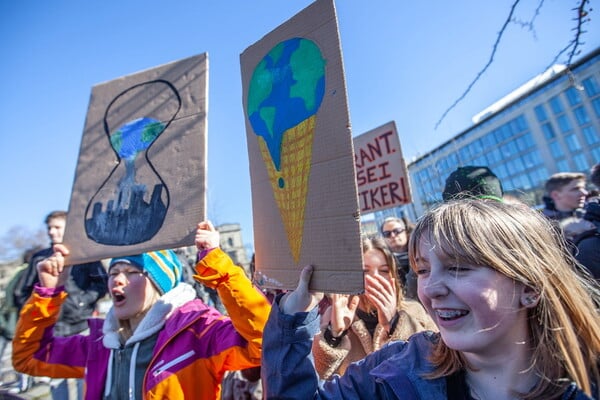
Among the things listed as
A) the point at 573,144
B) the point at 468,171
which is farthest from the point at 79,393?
the point at 573,144

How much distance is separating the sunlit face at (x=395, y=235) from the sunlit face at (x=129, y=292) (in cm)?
273

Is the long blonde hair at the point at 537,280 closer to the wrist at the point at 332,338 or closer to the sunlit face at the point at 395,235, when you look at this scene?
the wrist at the point at 332,338

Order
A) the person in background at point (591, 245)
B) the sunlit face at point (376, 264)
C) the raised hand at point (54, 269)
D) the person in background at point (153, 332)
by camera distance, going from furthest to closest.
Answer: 1. the sunlit face at point (376, 264)
2. the person in background at point (591, 245)
3. the raised hand at point (54, 269)
4. the person in background at point (153, 332)

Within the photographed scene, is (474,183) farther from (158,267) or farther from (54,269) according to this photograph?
(54,269)

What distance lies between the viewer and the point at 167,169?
5.27 ft

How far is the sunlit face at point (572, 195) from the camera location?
133 inches

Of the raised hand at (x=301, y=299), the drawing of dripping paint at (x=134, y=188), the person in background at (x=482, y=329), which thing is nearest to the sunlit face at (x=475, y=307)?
the person in background at (x=482, y=329)

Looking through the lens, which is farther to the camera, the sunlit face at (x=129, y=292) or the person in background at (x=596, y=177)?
the person in background at (x=596, y=177)

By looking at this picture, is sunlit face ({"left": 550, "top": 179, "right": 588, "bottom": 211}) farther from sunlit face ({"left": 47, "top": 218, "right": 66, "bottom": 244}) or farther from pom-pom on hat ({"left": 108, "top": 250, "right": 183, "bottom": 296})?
sunlit face ({"left": 47, "top": 218, "right": 66, "bottom": 244})

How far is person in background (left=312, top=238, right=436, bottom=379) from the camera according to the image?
1600 mm

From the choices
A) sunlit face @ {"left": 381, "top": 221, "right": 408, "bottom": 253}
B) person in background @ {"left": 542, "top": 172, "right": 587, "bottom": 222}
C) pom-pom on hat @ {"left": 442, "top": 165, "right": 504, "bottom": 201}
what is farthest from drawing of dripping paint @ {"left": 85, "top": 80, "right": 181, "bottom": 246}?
person in background @ {"left": 542, "top": 172, "right": 587, "bottom": 222}

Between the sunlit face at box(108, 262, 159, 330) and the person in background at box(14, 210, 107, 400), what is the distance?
79cm

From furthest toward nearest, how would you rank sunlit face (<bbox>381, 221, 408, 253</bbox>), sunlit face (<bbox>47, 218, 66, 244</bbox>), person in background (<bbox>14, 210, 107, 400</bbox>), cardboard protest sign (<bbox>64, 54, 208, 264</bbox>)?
sunlit face (<bbox>381, 221, 408, 253</bbox>), sunlit face (<bbox>47, 218, 66, 244</bbox>), person in background (<bbox>14, 210, 107, 400</bbox>), cardboard protest sign (<bbox>64, 54, 208, 264</bbox>)

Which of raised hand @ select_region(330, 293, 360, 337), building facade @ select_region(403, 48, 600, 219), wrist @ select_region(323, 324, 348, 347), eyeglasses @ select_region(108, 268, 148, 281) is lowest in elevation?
wrist @ select_region(323, 324, 348, 347)
